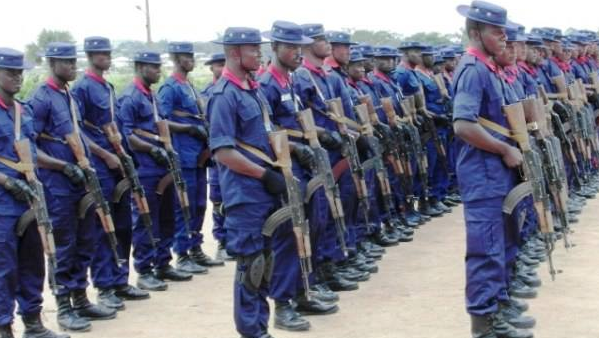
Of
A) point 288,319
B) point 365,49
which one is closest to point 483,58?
point 288,319

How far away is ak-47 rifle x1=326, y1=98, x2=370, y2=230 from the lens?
328 inches

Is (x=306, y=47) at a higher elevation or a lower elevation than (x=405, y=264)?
higher

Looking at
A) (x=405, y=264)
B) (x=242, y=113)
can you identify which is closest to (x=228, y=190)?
(x=242, y=113)

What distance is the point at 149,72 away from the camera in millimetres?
8938

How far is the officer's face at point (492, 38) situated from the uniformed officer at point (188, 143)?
3.96m

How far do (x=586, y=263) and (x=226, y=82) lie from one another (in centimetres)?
457

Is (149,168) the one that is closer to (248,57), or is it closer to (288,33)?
(288,33)

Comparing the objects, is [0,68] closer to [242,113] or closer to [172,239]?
[242,113]

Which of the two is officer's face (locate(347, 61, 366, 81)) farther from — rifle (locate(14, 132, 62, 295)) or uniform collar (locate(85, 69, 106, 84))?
rifle (locate(14, 132, 62, 295))

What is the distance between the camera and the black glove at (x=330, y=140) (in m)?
8.13

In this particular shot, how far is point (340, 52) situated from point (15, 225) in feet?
12.5

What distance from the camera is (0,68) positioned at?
6578 mm

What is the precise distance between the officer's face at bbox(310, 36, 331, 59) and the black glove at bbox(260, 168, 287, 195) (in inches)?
92.2

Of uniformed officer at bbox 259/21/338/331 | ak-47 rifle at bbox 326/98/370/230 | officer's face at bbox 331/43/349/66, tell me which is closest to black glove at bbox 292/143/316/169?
uniformed officer at bbox 259/21/338/331
